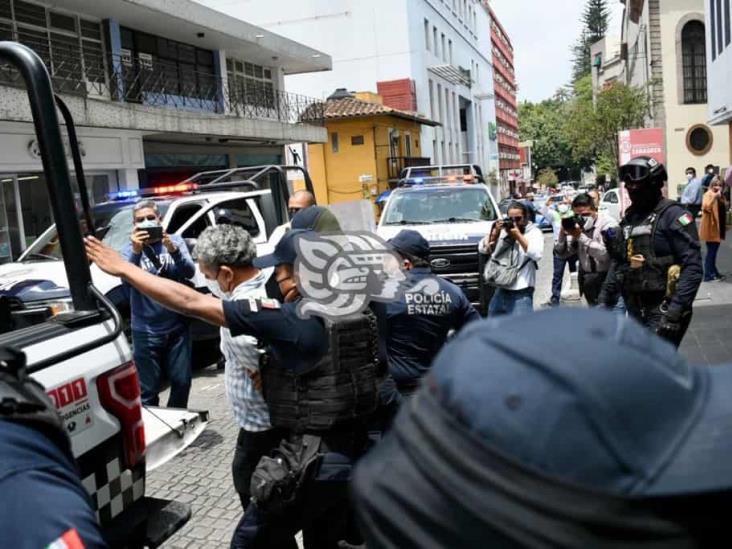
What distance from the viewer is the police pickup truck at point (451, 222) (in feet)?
32.2

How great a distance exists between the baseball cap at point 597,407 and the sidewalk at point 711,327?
5649 millimetres

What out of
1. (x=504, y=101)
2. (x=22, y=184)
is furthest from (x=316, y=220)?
(x=504, y=101)

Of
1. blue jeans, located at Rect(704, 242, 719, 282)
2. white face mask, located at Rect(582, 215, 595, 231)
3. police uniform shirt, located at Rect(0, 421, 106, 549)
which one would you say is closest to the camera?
police uniform shirt, located at Rect(0, 421, 106, 549)

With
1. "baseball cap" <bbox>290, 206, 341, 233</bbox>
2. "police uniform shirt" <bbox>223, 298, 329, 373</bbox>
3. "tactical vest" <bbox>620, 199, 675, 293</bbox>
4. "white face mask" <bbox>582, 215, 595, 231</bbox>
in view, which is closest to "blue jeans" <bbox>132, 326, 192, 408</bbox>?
"baseball cap" <bbox>290, 206, 341, 233</bbox>

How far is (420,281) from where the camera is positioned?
13.4ft

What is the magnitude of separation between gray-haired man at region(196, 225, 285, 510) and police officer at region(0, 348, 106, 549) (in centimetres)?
167

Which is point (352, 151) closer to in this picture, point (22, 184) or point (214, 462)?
point (22, 184)

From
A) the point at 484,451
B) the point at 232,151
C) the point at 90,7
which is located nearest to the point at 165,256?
the point at 484,451

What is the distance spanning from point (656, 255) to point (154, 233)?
3.33 meters

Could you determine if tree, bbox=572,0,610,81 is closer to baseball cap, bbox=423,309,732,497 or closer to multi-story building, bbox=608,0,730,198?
multi-story building, bbox=608,0,730,198

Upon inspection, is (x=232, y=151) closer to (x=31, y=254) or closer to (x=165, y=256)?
(x=31, y=254)

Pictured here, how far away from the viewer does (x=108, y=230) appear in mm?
8070

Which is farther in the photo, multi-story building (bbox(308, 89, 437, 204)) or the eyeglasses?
multi-story building (bbox(308, 89, 437, 204))

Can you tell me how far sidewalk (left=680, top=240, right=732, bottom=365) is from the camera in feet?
23.7
